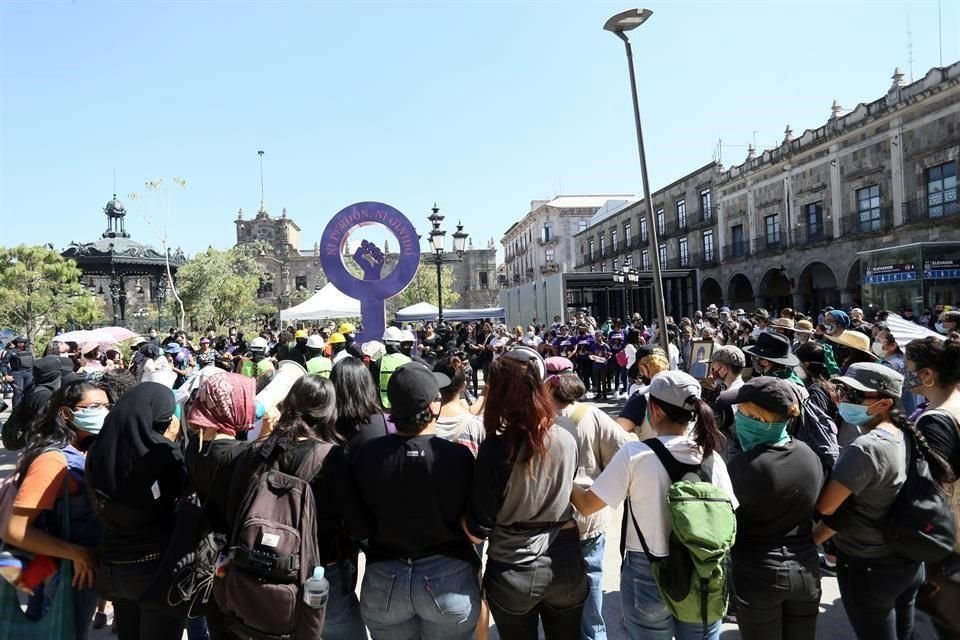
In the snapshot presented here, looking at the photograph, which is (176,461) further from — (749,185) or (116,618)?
(749,185)

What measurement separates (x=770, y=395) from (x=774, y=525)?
0.53 metres

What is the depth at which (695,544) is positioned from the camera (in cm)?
218

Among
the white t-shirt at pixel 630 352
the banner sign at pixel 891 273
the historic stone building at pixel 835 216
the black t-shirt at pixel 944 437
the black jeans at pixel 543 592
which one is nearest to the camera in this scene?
the black jeans at pixel 543 592

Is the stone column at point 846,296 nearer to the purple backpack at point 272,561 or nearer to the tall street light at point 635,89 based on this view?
the tall street light at point 635,89

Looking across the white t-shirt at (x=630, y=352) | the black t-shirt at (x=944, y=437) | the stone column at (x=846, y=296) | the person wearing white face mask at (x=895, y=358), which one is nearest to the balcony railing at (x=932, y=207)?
the stone column at (x=846, y=296)

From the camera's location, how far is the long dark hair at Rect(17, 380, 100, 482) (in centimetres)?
254

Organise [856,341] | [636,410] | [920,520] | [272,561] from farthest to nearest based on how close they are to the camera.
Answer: [856,341]
[636,410]
[920,520]
[272,561]

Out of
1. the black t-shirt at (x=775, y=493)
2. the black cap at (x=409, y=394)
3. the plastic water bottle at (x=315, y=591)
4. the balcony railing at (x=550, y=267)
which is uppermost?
the balcony railing at (x=550, y=267)

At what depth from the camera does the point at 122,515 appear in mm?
2467

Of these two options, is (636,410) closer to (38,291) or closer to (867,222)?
(867,222)

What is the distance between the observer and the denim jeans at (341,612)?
8.11ft

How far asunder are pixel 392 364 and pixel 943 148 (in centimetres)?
2104

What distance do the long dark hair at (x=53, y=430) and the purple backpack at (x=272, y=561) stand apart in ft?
3.51

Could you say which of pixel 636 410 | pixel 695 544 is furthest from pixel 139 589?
pixel 636 410
